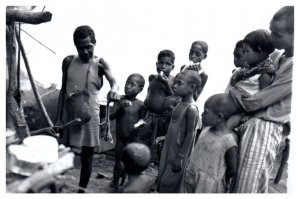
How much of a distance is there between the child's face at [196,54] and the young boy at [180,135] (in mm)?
1094

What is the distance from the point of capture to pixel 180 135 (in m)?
3.54

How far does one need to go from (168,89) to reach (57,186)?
7.78 feet

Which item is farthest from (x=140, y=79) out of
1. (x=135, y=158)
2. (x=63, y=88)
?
(x=135, y=158)

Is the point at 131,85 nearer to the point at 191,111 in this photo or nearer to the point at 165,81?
the point at 165,81

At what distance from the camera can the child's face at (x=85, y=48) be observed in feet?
12.2

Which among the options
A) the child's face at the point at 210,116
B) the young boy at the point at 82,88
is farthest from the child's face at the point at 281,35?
the young boy at the point at 82,88

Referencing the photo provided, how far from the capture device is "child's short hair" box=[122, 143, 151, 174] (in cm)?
271

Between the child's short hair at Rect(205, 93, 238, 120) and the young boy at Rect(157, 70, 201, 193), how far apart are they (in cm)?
37

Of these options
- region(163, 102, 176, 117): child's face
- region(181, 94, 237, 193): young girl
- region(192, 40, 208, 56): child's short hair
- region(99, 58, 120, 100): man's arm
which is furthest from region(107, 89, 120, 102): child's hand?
region(192, 40, 208, 56): child's short hair

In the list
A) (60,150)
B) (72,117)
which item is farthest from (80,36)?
(60,150)

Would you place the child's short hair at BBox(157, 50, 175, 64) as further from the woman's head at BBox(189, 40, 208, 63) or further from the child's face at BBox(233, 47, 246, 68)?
the child's face at BBox(233, 47, 246, 68)

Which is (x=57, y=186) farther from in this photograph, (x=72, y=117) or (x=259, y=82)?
(x=259, y=82)

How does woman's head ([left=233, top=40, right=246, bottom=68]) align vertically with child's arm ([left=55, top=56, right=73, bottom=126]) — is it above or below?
above
